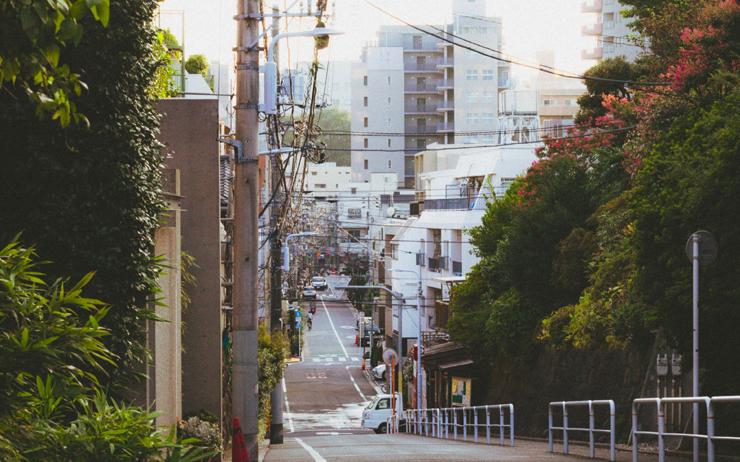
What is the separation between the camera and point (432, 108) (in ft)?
356

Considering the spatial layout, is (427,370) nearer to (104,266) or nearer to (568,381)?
(568,381)

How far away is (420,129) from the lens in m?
108

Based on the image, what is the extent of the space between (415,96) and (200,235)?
90858mm

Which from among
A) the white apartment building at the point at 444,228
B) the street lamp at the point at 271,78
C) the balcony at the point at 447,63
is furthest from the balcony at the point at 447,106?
the street lamp at the point at 271,78

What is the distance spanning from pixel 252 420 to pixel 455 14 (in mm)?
83470

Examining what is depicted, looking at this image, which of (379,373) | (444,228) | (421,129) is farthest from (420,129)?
(444,228)

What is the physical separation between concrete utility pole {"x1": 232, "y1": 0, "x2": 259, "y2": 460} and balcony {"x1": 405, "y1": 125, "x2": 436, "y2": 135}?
92.1m

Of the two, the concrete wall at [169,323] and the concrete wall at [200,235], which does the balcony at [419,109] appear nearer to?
the concrete wall at [200,235]

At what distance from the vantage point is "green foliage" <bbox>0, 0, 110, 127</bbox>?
527cm

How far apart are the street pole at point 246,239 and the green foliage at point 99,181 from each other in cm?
243

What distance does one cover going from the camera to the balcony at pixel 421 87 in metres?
108

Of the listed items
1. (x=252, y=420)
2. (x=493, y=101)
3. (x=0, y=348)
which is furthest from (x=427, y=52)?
(x=0, y=348)

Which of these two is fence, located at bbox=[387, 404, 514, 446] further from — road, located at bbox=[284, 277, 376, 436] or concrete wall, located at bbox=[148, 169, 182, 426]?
concrete wall, located at bbox=[148, 169, 182, 426]

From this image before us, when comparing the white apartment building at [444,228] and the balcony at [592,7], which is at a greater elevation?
the balcony at [592,7]
